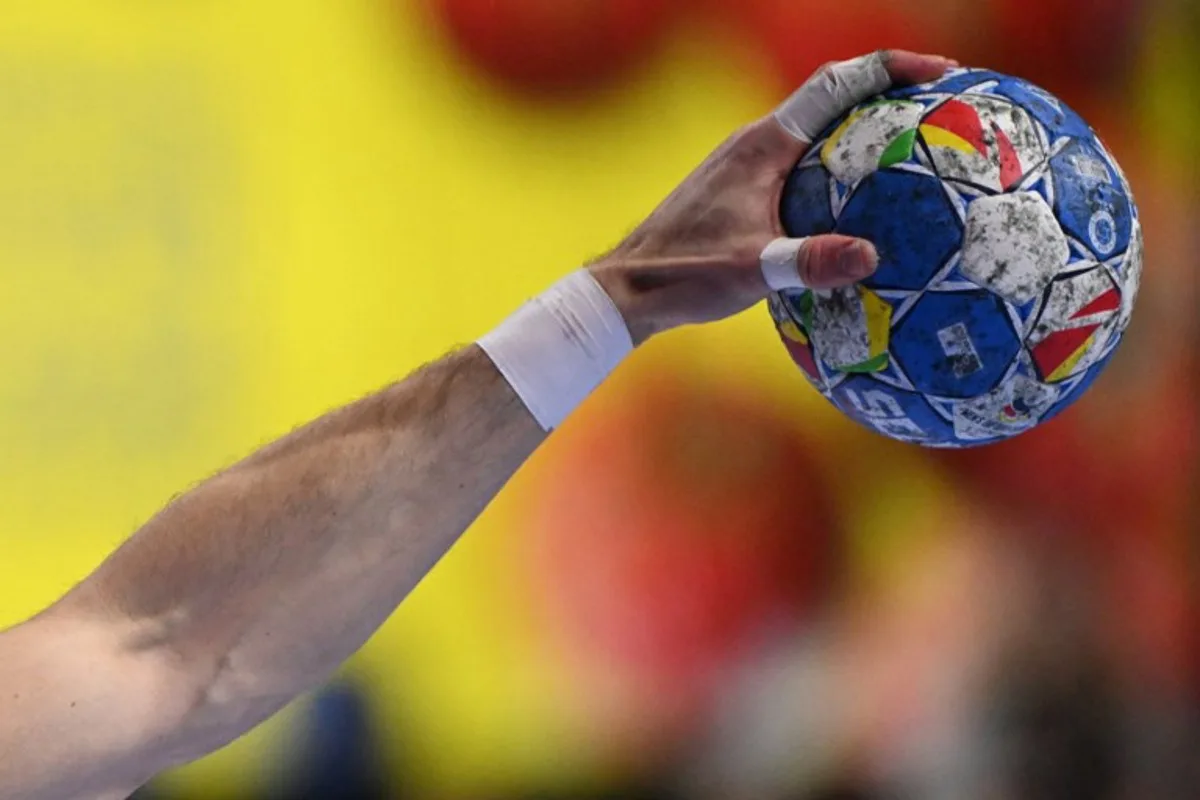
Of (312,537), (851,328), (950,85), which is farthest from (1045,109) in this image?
(312,537)

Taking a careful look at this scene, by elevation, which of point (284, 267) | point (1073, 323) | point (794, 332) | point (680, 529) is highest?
point (284, 267)

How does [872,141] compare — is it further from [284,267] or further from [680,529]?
[284,267]

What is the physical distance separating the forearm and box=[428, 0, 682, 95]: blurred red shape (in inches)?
43.3

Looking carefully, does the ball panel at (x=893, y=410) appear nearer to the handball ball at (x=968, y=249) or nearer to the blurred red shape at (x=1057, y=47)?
the handball ball at (x=968, y=249)

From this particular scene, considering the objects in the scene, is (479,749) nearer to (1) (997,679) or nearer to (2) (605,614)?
(2) (605,614)

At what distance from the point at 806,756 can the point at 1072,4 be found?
151 cm

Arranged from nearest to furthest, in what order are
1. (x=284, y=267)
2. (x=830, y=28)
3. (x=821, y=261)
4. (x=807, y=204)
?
(x=821, y=261) → (x=807, y=204) → (x=284, y=267) → (x=830, y=28)

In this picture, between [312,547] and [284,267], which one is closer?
[312,547]

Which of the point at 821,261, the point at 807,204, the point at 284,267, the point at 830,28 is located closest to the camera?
the point at 821,261

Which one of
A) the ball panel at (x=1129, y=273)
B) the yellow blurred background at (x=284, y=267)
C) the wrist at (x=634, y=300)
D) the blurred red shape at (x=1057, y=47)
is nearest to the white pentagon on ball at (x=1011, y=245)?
the ball panel at (x=1129, y=273)

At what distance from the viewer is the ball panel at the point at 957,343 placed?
1118 millimetres

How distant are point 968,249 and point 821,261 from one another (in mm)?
154

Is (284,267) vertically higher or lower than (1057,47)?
higher

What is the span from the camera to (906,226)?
43.9 inches
